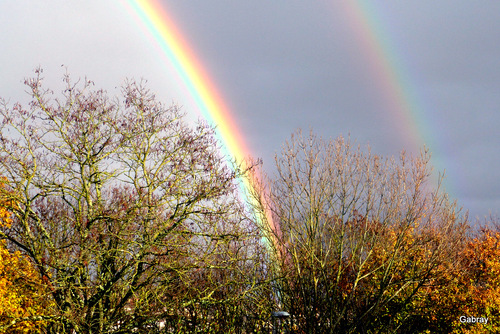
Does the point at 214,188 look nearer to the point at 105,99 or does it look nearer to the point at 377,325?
the point at 105,99

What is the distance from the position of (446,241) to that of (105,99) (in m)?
13.5

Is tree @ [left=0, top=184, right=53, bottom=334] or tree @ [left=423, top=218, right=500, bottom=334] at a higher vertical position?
tree @ [left=423, top=218, right=500, bottom=334]

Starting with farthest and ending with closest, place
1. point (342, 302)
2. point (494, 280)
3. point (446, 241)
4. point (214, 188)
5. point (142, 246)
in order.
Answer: point (342, 302), point (446, 241), point (494, 280), point (214, 188), point (142, 246)

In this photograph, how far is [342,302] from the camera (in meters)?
23.1

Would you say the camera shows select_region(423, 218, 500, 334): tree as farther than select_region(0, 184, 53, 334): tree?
Yes

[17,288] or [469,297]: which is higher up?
[469,297]

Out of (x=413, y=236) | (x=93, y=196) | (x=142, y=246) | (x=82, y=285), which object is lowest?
(x=82, y=285)

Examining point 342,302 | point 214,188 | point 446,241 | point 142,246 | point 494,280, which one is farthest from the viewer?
point 342,302

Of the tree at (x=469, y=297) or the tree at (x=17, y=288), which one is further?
the tree at (x=469, y=297)

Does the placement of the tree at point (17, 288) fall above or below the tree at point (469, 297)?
below

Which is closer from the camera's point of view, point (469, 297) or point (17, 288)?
point (17, 288)

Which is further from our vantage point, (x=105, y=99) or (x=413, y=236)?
(x=413, y=236)

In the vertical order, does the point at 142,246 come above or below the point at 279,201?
below

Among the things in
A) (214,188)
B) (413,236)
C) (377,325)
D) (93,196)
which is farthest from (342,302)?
(93,196)
